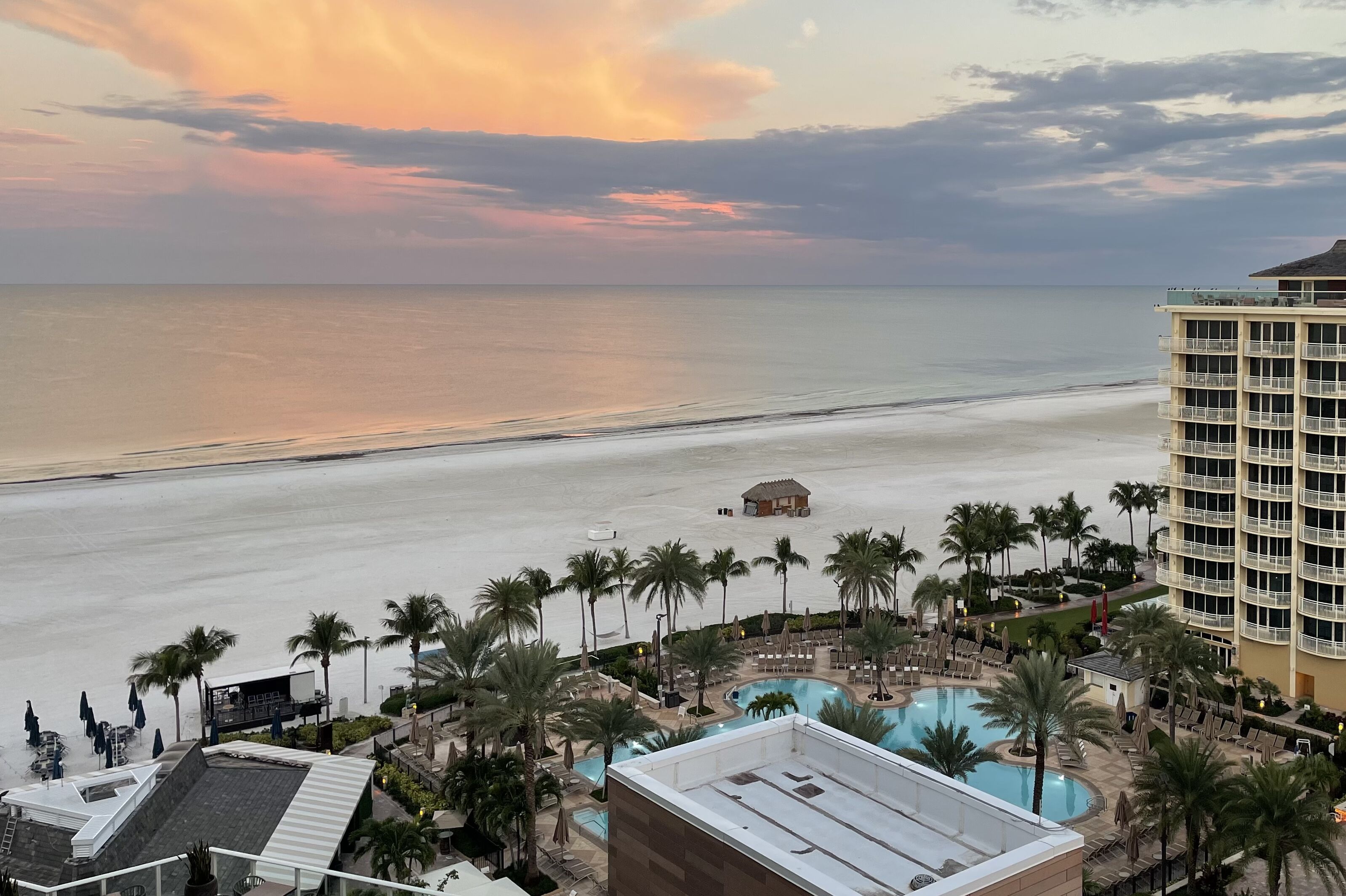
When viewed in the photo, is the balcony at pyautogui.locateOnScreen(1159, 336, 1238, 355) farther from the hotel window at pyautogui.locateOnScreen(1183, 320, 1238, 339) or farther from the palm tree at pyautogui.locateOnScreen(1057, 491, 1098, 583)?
the palm tree at pyautogui.locateOnScreen(1057, 491, 1098, 583)

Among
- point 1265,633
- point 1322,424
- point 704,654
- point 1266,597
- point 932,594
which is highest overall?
point 1322,424

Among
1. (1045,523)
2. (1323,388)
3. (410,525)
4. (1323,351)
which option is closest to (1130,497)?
(1045,523)

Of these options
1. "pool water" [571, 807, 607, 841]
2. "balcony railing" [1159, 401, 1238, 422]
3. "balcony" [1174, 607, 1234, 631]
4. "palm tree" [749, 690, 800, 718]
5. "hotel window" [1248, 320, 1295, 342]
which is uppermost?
"hotel window" [1248, 320, 1295, 342]

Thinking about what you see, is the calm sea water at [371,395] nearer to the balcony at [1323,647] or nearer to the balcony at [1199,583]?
the balcony at [1199,583]

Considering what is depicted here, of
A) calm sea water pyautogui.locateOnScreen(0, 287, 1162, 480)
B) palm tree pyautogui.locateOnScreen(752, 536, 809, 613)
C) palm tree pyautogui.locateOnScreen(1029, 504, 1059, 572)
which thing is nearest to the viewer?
palm tree pyautogui.locateOnScreen(752, 536, 809, 613)

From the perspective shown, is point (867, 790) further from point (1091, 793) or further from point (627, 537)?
point (627, 537)

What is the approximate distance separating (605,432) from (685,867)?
93.6m

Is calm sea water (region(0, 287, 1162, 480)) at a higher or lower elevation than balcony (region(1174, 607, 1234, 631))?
higher

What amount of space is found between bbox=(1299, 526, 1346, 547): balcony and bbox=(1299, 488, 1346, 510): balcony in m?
0.75

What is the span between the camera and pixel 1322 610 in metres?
36.5

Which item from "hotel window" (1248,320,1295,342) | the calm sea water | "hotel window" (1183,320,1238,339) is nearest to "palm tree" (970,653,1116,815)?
"hotel window" (1248,320,1295,342)

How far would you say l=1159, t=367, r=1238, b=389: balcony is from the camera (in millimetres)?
37969

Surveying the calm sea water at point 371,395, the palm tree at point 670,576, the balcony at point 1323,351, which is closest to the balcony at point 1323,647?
the balcony at point 1323,351

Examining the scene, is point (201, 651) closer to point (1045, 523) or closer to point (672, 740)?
point (672, 740)
